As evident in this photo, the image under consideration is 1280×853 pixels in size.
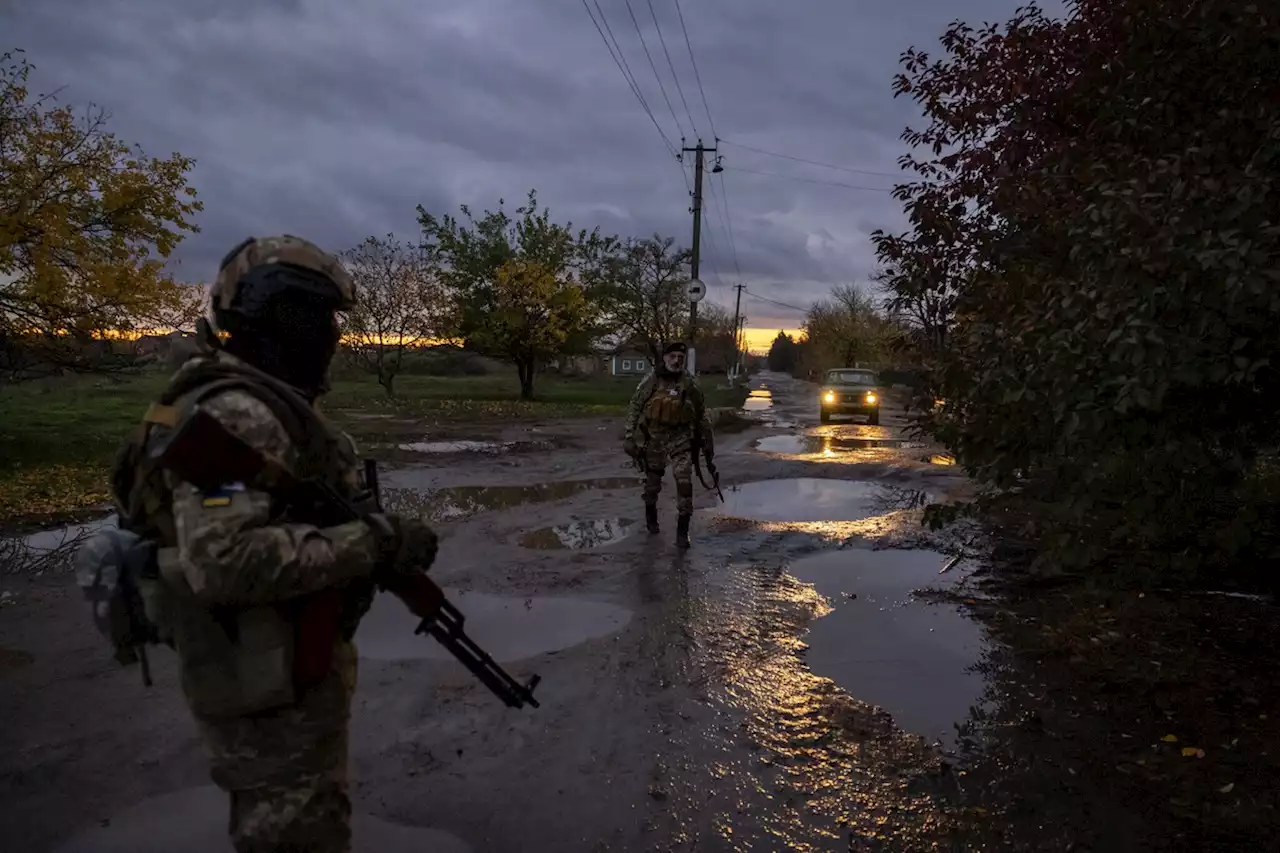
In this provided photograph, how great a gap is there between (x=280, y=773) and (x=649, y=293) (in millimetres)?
43220

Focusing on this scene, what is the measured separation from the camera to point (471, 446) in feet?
54.7

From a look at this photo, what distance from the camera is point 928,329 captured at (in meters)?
7.48

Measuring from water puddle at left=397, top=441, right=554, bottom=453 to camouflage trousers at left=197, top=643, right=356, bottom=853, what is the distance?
13614 mm

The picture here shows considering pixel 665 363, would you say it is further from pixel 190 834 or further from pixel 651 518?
pixel 190 834

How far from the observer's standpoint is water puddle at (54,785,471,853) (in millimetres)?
3059

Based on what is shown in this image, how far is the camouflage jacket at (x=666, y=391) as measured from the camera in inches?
319

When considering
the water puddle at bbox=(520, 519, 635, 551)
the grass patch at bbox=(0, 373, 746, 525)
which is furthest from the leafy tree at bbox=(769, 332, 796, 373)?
the water puddle at bbox=(520, 519, 635, 551)

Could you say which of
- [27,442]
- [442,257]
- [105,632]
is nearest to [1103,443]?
[105,632]

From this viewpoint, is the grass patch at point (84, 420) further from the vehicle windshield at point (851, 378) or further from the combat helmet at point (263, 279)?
the vehicle windshield at point (851, 378)

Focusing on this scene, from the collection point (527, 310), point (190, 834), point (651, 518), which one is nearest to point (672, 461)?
point (651, 518)

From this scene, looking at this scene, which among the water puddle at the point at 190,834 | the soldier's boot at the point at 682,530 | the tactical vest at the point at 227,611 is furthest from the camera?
the soldier's boot at the point at 682,530

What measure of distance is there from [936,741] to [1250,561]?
302cm

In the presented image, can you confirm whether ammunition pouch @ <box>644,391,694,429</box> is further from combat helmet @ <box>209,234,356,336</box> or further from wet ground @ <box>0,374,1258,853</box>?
combat helmet @ <box>209,234,356,336</box>

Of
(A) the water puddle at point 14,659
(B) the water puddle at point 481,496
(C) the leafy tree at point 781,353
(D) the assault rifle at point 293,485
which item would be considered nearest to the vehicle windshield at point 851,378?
(B) the water puddle at point 481,496
